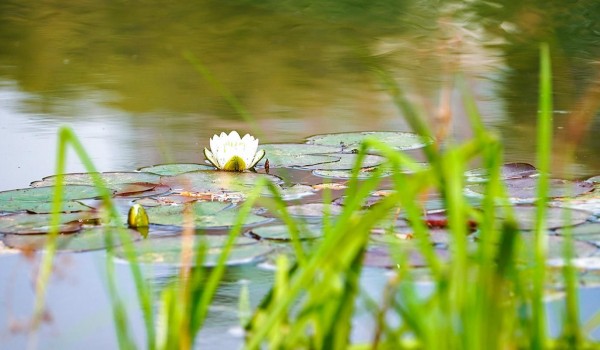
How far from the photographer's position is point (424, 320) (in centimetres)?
101

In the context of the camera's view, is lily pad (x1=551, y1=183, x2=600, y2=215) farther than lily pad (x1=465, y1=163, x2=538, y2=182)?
No

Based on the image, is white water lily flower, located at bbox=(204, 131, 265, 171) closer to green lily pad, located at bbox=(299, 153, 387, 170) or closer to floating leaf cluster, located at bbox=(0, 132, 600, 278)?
floating leaf cluster, located at bbox=(0, 132, 600, 278)

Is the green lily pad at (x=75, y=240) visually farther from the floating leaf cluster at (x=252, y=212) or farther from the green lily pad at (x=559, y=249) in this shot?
the green lily pad at (x=559, y=249)

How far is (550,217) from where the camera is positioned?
2.13m

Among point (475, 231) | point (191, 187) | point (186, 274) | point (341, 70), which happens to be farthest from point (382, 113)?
point (186, 274)

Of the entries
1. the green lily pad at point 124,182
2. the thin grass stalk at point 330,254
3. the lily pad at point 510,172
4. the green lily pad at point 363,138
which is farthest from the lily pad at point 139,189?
the thin grass stalk at point 330,254

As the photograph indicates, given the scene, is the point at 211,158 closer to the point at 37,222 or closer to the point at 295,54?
the point at 37,222

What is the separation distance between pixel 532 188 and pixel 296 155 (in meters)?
0.70

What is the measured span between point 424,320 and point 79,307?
2.78ft

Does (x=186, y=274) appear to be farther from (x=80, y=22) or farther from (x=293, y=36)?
(x=80, y=22)

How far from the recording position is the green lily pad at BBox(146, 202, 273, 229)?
7.09 feet

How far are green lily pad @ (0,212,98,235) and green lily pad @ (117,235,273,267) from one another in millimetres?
198

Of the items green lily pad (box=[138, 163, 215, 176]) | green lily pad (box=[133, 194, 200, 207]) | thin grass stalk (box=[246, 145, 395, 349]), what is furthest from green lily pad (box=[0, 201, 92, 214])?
thin grass stalk (box=[246, 145, 395, 349])

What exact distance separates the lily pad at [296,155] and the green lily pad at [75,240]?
69 centimetres
